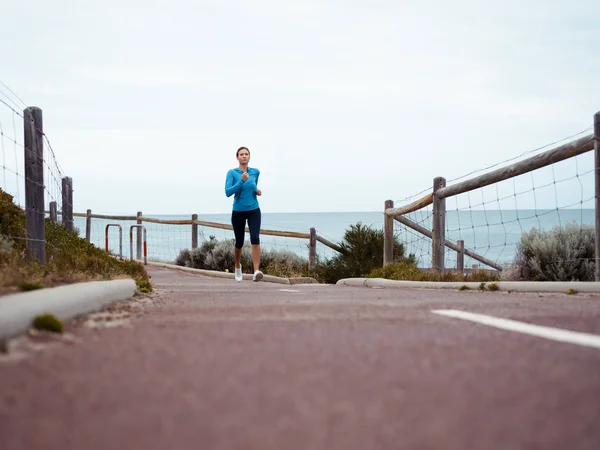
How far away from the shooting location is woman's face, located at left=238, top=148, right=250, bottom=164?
36.0 ft

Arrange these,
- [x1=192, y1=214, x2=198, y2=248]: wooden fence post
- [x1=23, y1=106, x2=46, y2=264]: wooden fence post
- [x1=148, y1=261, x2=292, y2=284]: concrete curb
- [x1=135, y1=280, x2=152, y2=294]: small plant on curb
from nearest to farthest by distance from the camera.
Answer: [x1=135, y1=280, x2=152, y2=294]: small plant on curb < [x1=23, y1=106, x2=46, y2=264]: wooden fence post < [x1=148, y1=261, x2=292, y2=284]: concrete curb < [x1=192, y1=214, x2=198, y2=248]: wooden fence post

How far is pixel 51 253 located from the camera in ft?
28.7

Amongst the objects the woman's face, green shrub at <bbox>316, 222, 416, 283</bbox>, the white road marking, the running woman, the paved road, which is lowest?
the paved road

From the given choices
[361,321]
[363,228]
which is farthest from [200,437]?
[363,228]

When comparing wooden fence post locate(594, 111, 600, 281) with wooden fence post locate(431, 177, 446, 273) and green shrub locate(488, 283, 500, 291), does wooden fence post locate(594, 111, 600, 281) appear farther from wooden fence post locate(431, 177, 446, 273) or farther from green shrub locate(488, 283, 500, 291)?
wooden fence post locate(431, 177, 446, 273)

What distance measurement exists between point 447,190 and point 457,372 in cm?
756

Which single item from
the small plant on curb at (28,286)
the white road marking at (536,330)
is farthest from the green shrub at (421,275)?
the small plant on curb at (28,286)

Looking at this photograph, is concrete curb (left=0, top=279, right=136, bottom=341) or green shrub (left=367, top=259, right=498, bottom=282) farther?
green shrub (left=367, top=259, right=498, bottom=282)

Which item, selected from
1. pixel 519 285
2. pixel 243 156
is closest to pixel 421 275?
pixel 519 285

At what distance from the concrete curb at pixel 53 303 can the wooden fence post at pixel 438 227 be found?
19.2ft

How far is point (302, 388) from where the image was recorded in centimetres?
231

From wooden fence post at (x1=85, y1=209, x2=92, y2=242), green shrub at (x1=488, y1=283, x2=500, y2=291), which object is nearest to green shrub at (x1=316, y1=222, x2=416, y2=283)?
green shrub at (x1=488, y1=283, x2=500, y2=291)

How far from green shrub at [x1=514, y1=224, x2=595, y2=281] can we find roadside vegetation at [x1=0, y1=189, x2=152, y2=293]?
4.25 metres

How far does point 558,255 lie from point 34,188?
5647mm
